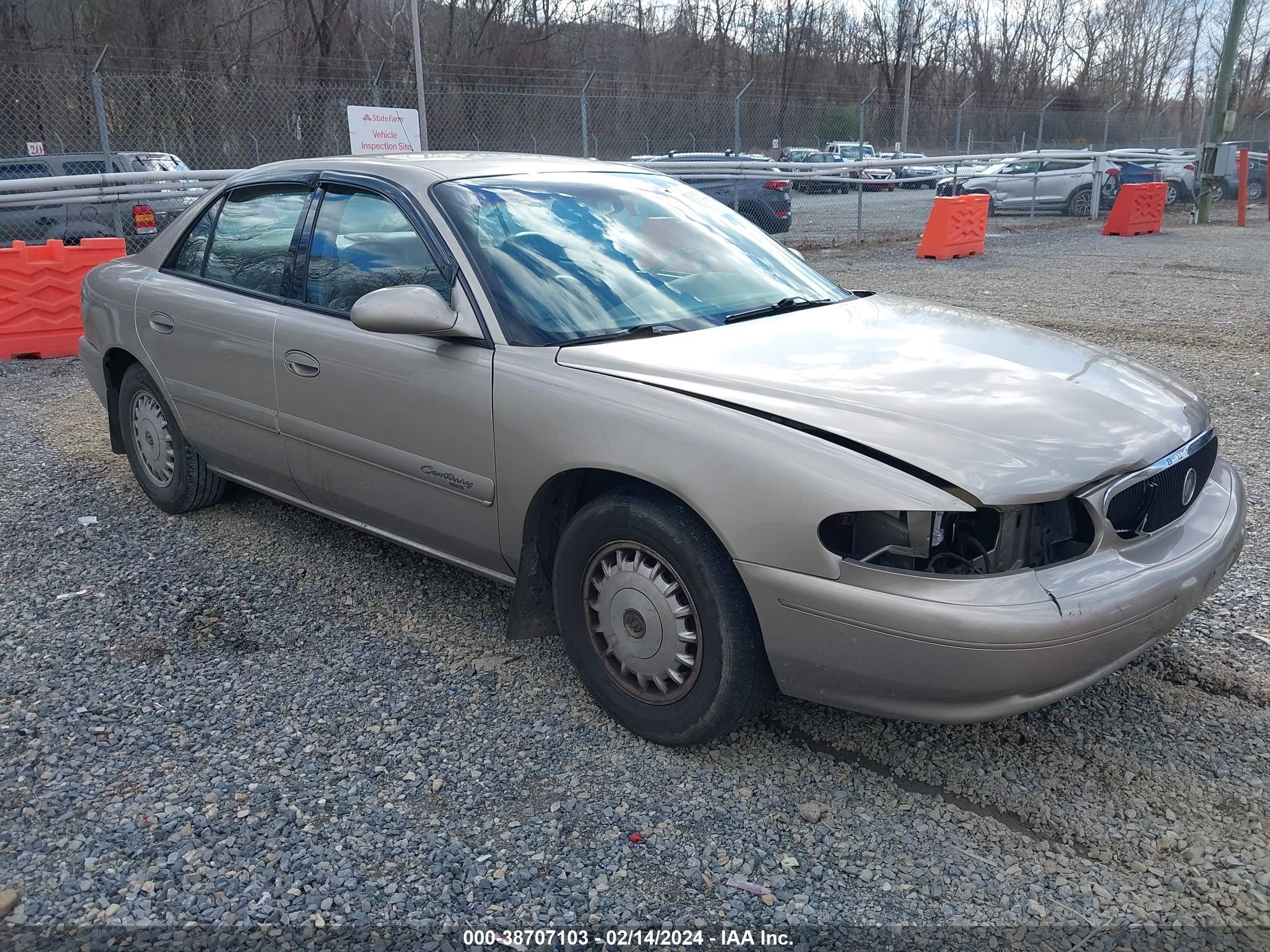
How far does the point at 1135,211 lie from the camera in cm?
1847

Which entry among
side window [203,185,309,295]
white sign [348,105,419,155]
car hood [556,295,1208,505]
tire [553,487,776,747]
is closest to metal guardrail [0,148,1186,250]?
side window [203,185,309,295]

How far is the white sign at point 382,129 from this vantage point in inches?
518

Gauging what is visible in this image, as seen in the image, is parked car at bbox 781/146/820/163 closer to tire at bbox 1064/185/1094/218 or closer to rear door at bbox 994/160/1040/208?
rear door at bbox 994/160/1040/208

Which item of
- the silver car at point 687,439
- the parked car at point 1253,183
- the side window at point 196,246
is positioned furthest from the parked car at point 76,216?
→ the parked car at point 1253,183

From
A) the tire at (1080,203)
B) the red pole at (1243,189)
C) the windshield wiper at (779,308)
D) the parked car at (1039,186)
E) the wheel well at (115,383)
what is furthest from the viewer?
the tire at (1080,203)

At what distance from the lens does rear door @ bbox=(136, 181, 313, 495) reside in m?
3.91

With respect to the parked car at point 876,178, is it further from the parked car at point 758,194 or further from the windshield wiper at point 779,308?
the windshield wiper at point 779,308

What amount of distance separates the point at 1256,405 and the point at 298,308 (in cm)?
576

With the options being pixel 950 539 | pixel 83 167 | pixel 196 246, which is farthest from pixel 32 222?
pixel 950 539

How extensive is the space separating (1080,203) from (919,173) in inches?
211

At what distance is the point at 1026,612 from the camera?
7.63ft

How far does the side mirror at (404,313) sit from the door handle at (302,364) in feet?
1.91

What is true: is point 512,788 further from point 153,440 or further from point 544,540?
point 153,440

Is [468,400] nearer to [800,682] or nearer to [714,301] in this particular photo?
[714,301]
